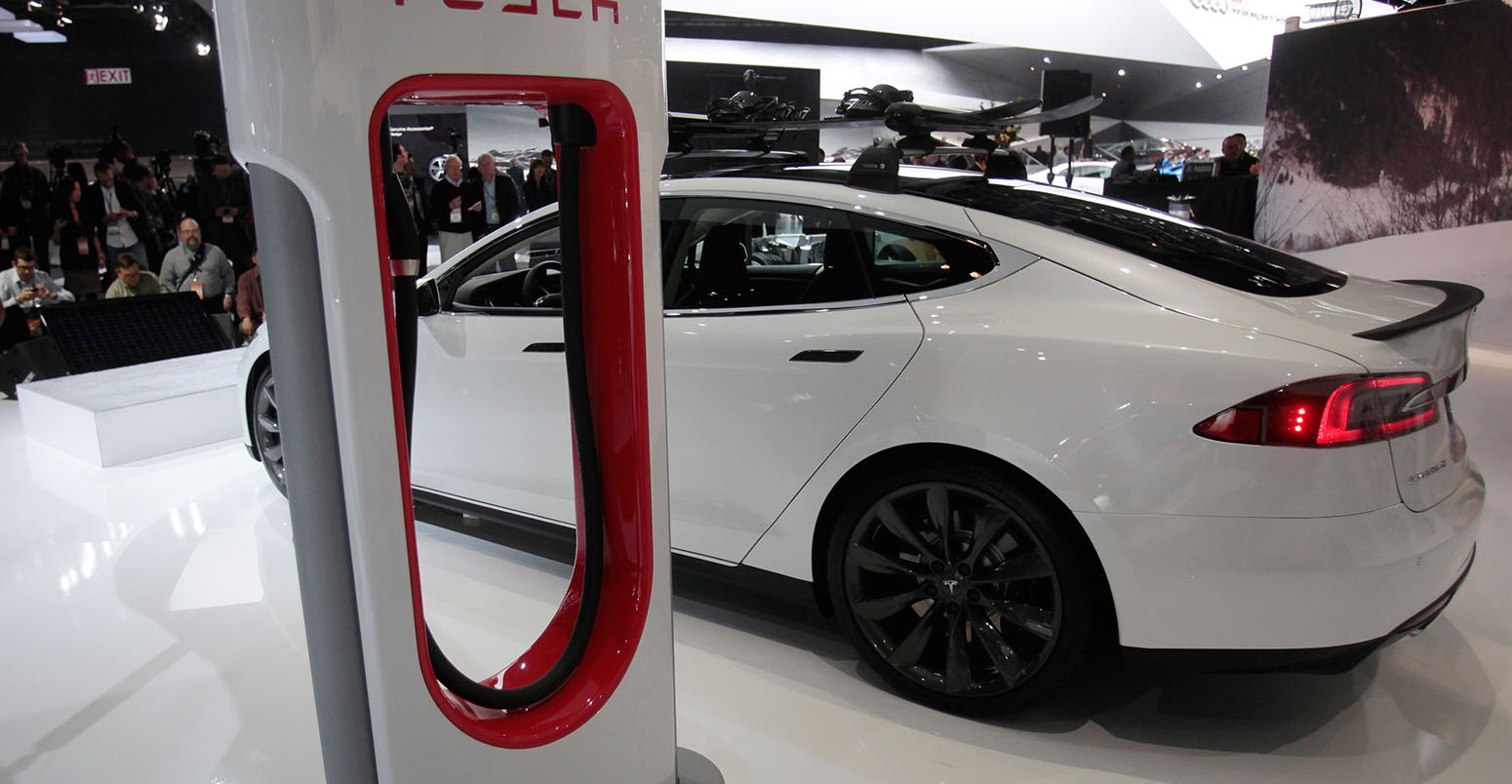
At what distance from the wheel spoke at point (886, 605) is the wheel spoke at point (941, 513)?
144 mm

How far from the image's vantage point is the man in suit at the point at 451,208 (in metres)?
8.61

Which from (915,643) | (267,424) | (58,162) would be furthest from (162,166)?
(915,643)

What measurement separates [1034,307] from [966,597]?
2.29 ft

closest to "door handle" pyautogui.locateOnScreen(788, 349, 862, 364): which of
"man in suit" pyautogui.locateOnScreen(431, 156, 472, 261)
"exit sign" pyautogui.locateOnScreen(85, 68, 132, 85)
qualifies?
"man in suit" pyautogui.locateOnScreen(431, 156, 472, 261)

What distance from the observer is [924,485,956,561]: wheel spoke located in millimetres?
2328

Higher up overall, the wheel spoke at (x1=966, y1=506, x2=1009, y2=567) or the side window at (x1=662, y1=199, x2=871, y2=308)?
the side window at (x1=662, y1=199, x2=871, y2=308)

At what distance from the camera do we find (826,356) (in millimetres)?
2439

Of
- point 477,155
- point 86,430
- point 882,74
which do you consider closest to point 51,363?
point 86,430

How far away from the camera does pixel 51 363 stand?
20.4ft

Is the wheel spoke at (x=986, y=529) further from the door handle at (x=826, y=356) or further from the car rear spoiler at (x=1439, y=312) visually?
the car rear spoiler at (x=1439, y=312)

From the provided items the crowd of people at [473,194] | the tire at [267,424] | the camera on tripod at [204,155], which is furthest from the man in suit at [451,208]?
the tire at [267,424]

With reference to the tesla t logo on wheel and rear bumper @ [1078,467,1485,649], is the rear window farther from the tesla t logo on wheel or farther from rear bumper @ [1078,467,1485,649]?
the tesla t logo on wheel

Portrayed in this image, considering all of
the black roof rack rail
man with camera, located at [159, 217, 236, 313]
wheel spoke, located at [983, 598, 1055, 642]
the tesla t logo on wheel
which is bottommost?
wheel spoke, located at [983, 598, 1055, 642]

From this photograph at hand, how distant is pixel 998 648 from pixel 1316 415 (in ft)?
2.82
